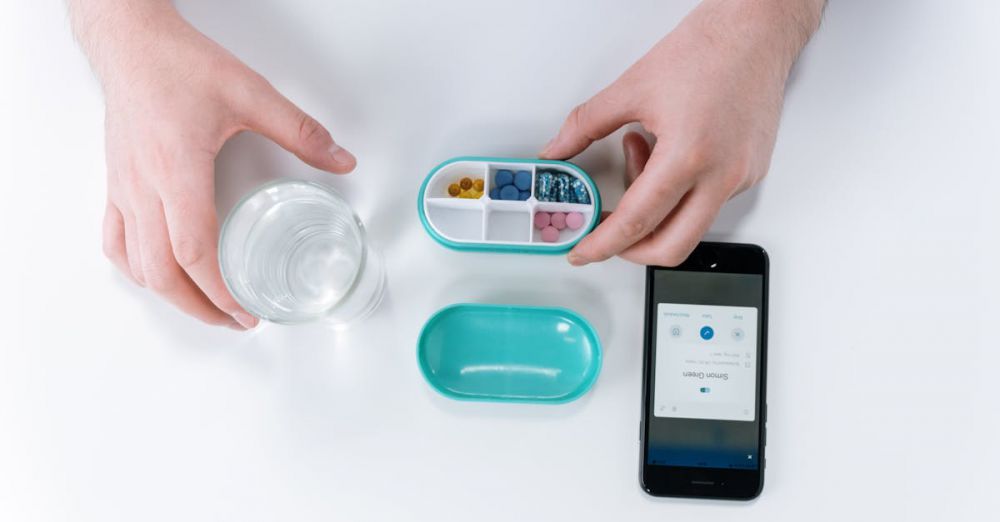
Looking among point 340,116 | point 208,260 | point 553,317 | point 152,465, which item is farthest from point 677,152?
point 152,465

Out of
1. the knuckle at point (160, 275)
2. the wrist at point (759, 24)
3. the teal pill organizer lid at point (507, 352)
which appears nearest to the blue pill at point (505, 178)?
the teal pill organizer lid at point (507, 352)

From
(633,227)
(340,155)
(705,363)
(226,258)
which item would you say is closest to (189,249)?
(226,258)

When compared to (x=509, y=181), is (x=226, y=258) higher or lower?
lower

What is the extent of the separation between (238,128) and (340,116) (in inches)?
4.3

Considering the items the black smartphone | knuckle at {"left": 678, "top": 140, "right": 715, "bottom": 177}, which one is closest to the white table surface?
the black smartphone

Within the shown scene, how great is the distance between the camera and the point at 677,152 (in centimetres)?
72

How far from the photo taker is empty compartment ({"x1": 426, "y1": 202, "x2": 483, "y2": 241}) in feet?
2.68

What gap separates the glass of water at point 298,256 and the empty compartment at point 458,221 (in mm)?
79

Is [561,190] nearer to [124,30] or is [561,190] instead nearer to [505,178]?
[505,178]

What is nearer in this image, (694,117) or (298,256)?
(694,117)

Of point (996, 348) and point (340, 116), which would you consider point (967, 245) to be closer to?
point (996, 348)

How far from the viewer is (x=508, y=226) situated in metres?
0.82

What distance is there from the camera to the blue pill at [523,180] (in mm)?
802

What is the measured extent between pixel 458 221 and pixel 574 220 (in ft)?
0.41
